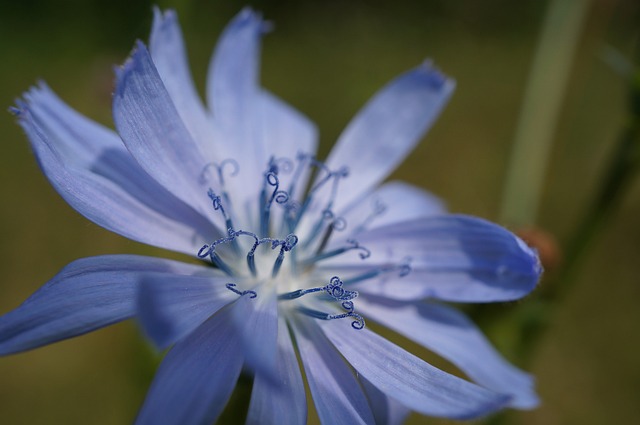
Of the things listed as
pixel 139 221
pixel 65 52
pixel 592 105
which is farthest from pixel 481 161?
pixel 139 221

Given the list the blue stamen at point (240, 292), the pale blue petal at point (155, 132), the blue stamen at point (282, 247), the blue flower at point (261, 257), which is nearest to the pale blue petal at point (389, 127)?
the blue flower at point (261, 257)

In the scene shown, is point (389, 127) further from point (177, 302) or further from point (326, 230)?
point (177, 302)

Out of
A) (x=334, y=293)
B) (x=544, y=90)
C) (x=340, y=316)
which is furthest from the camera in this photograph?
(x=544, y=90)

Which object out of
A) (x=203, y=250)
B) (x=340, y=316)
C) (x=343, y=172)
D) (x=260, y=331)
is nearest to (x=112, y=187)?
(x=203, y=250)

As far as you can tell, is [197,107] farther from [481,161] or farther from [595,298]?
[481,161]

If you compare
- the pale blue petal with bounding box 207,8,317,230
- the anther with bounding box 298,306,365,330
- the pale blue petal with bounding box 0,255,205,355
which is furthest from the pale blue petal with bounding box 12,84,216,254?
the anther with bounding box 298,306,365,330

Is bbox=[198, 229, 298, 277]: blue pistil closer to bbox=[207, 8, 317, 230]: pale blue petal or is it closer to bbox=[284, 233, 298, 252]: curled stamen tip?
bbox=[284, 233, 298, 252]: curled stamen tip

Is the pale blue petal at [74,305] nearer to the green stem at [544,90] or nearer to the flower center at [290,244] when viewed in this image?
the flower center at [290,244]
